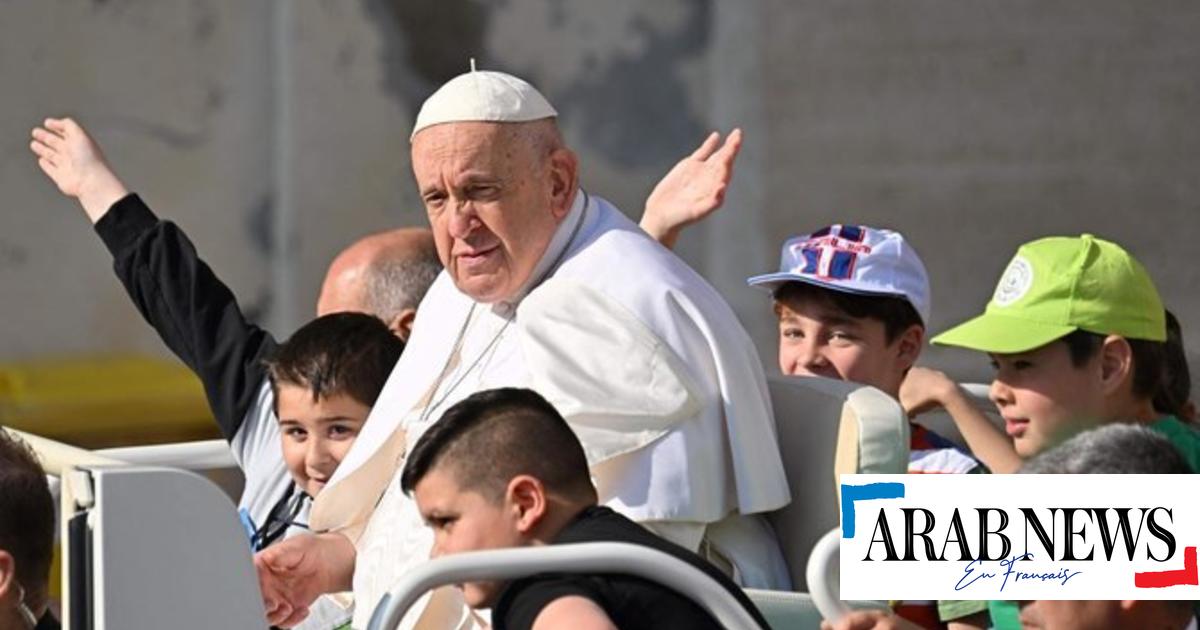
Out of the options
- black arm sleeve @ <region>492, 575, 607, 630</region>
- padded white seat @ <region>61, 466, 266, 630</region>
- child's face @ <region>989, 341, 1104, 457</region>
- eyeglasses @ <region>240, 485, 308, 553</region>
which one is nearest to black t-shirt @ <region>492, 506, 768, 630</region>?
black arm sleeve @ <region>492, 575, 607, 630</region>

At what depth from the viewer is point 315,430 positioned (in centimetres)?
450

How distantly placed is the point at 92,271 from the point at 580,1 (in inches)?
62.4

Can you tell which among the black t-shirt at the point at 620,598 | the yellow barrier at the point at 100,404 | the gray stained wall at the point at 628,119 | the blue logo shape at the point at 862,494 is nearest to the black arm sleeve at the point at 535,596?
the black t-shirt at the point at 620,598

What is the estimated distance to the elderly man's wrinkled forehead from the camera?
4.21 meters

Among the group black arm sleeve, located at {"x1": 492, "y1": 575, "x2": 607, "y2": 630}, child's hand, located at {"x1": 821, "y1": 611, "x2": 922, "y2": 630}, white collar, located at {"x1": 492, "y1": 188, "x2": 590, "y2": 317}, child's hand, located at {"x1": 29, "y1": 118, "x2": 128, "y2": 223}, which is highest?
child's hand, located at {"x1": 29, "y1": 118, "x2": 128, "y2": 223}

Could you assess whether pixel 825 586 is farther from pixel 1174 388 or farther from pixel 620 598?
pixel 1174 388

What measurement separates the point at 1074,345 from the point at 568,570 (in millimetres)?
1539

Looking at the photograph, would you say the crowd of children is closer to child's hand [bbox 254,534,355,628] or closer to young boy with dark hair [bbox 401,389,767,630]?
young boy with dark hair [bbox 401,389,767,630]

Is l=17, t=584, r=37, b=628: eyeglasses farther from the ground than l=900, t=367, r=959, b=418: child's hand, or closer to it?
farther from the ground

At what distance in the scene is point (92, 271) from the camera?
744 centimetres

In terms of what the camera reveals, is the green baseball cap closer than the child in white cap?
Yes

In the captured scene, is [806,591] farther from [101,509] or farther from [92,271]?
[92,271]

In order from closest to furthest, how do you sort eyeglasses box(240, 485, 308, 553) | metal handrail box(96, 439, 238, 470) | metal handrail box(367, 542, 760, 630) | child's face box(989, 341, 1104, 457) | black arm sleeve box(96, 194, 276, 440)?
metal handrail box(367, 542, 760, 630), child's face box(989, 341, 1104, 457), eyeglasses box(240, 485, 308, 553), metal handrail box(96, 439, 238, 470), black arm sleeve box(96, 194, 276, 440)

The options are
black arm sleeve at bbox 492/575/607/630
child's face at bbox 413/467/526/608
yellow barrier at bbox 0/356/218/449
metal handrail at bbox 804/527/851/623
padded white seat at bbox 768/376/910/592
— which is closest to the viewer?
metal handrail at bbox 804/527/851/623
